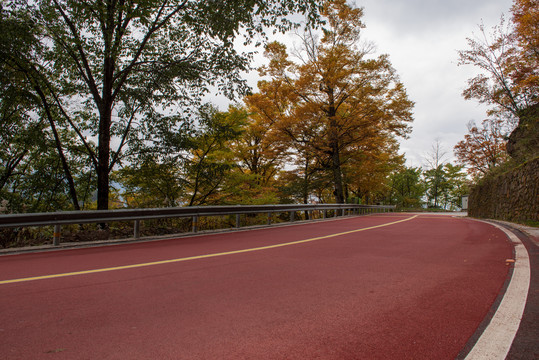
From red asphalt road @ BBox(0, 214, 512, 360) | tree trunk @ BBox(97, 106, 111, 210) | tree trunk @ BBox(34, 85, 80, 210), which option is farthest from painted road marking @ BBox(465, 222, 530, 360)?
tree trunk @ BBox(34, 85, 80, 210)

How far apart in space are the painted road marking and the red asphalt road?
112 mm

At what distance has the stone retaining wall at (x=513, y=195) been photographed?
34.7 ft

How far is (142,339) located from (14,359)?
0.78m

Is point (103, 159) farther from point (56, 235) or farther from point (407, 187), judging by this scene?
point (407, 187)

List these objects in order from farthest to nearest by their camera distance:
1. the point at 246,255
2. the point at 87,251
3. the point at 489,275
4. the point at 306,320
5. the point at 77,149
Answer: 1. the point at 77,149
2. the point at 87,251
3. the point at 246,255
4. the point at 489,275
5. the point at 306,320

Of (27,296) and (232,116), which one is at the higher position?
(232,116)

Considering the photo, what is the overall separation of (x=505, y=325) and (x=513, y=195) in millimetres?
13257

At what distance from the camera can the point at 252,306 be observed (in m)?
2.93

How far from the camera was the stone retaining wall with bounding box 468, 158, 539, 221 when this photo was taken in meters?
10.6

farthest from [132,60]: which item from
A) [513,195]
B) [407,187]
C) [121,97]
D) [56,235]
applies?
[407,187]

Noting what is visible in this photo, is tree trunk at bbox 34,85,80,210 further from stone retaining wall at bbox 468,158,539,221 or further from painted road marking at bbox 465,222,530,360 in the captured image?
stone retaining wall at bbox 468,158,539,221

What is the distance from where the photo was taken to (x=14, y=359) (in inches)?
79.1

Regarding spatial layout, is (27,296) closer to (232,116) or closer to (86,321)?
(86,321)

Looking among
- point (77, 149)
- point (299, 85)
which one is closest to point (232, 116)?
point (77, 149)
